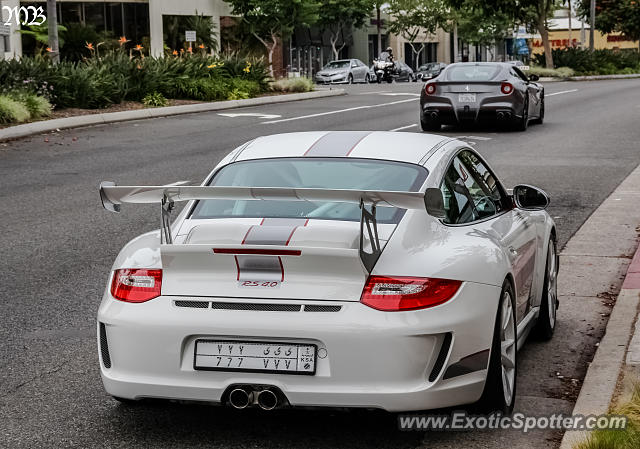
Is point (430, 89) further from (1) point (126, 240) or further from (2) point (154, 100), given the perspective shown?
(1) point (126, 240)

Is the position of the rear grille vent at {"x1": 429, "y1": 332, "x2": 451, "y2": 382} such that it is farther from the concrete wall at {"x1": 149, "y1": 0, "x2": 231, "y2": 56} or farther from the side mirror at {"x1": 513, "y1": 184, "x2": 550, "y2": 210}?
the concrete wall at {"x1": 149, "y1": 0, "x2": 231, "y2": 56}

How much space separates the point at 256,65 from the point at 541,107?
13024 mm

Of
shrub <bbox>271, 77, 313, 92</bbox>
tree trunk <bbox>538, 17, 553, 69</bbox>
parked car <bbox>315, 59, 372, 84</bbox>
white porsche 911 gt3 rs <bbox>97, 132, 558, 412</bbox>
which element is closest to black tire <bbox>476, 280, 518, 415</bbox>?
white porsche 911 gt3 rs <bbox>97, 132, 558, 412</bbox>

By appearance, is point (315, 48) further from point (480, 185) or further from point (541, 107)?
point (480, 185)

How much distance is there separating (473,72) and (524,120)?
4.68 feet

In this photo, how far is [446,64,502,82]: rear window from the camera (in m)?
23.7

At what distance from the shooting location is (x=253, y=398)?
4871 mm

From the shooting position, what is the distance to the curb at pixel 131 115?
2244cm

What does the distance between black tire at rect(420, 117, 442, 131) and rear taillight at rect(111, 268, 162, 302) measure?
1903 centimetres

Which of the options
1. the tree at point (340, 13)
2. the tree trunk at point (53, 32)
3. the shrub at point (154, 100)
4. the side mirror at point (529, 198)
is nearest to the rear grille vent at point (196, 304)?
the side mirror at point (529, 198)

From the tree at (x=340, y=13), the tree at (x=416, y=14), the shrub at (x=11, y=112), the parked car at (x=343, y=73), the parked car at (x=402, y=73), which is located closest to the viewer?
the shrub at (x=11, y=112)

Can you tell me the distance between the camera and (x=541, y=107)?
25.9m

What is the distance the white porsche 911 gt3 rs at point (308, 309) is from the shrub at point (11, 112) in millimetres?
18651

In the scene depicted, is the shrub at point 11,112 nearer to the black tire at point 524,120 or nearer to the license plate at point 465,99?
the license plate at point 465,99
